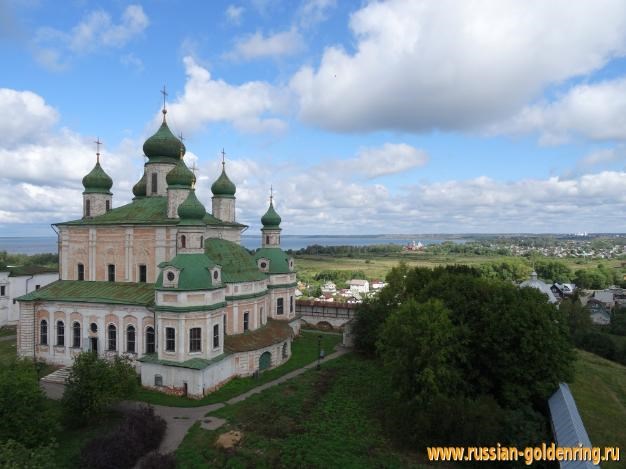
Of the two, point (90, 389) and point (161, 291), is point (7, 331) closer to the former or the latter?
point (161, 291)

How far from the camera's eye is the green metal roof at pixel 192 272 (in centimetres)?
2491

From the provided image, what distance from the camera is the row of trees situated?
17.9 meters

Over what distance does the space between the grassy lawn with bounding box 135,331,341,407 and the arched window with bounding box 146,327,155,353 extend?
3.18m

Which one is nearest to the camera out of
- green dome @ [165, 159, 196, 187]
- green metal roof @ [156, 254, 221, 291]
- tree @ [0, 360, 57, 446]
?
tree @ [0, 360, 57, 446]

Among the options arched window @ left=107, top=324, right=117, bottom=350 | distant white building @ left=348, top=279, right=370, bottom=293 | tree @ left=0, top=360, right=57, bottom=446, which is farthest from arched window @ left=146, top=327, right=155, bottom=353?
distant white building @ left=348, top=279, right=370, bottom=293

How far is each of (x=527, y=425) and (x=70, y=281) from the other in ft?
95.9

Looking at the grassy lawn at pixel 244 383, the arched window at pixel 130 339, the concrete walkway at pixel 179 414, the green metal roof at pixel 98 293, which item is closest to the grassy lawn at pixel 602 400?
the concrete walkway at pixel 179 414

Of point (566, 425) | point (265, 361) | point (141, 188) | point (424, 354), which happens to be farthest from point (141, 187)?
point (566, 425)

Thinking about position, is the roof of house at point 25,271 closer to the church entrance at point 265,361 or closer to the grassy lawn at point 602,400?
the church entrance at point 265,361

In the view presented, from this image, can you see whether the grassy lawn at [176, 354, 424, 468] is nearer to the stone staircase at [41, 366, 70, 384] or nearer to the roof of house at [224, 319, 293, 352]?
the roof of house at [224, 319, 293, 352]

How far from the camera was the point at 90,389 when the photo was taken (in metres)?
20.0

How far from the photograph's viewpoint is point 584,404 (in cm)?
2220

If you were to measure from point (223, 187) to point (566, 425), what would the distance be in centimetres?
2710

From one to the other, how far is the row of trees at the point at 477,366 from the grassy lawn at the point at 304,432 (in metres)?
1.82
